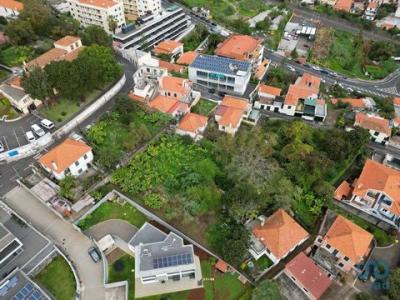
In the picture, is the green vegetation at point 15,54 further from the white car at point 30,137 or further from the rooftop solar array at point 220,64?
the rooftop solar array at point 220,64

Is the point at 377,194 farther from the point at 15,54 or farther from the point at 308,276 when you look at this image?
the point at 15,54

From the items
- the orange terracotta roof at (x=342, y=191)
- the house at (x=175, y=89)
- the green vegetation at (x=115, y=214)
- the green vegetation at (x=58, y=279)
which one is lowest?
the green vegetation at (x=58, y=279)

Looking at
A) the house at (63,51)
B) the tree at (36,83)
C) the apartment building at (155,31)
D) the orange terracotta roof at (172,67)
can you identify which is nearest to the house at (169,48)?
the apartment building at (155,31)

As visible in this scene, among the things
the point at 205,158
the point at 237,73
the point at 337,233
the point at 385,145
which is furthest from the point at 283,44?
the point at 337,233

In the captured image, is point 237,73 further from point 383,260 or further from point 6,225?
point 6,225

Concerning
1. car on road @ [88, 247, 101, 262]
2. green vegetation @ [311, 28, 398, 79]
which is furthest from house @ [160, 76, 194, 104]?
green vegetation @ [311, 28, 398, 79]

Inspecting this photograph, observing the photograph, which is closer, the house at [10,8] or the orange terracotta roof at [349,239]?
the orange terracotta roof at [349,239]

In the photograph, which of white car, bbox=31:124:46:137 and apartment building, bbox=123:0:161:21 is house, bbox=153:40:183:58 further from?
white car, bbox=31:124:46:137

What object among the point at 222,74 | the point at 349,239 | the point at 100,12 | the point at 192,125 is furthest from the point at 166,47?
the point at 349,239
